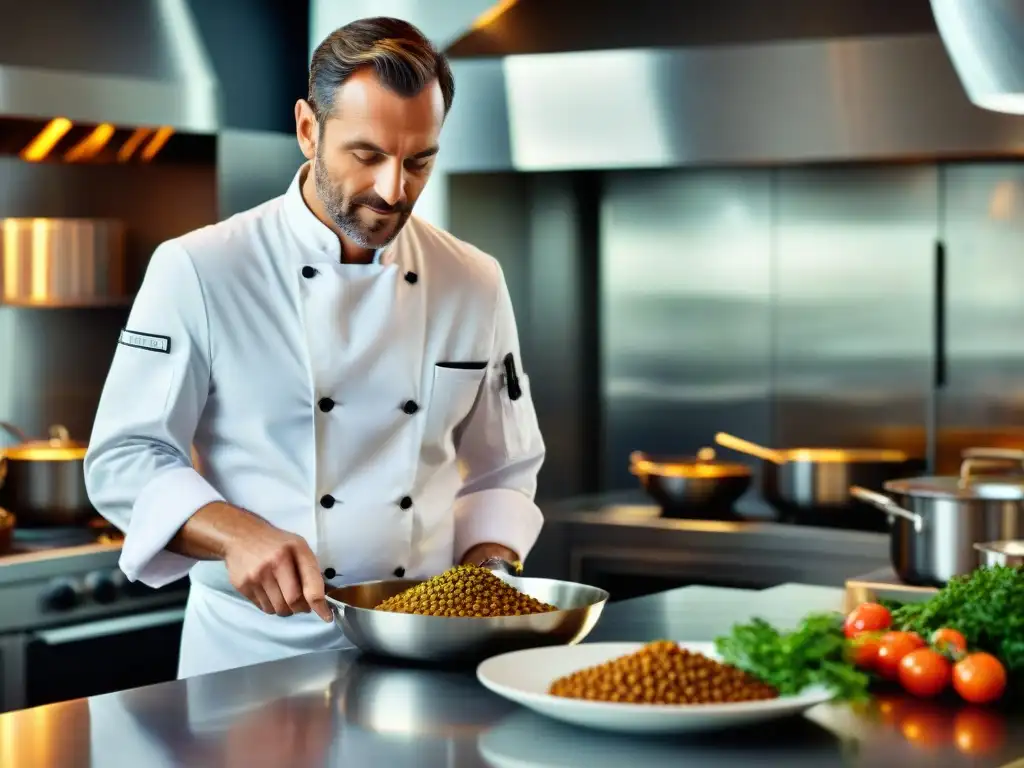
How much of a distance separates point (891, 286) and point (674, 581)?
100cm

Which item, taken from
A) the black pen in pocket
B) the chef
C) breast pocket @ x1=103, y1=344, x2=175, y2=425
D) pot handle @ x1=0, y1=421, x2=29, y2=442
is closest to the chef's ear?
the chef

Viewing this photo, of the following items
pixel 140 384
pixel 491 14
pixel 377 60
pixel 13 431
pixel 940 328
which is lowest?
pixel 13 431

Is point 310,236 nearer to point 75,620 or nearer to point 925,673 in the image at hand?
point 925,673

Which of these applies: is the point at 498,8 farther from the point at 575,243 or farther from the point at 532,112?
the point at 575,243

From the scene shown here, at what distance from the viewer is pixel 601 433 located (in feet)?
14.8

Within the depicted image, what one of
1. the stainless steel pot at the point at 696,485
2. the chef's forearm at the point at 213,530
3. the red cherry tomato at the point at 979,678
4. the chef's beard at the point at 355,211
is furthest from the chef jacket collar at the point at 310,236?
the stainless steel pot at the point at 696,485

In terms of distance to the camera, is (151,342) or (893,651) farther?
(151,342)

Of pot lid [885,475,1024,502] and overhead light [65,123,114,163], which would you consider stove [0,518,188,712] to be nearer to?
overhead light [65,123,114,163]

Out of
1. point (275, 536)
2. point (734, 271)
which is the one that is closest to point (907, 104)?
point (734, 271)

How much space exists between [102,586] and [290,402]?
57.8 inches

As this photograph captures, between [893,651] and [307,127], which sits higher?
[307,127]

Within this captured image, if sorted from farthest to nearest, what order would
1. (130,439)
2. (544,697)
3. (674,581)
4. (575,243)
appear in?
(575,243) → (674,581) → (130,439) → (544,697)

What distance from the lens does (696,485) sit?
12.7 feet

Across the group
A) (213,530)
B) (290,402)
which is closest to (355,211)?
(290,402)
